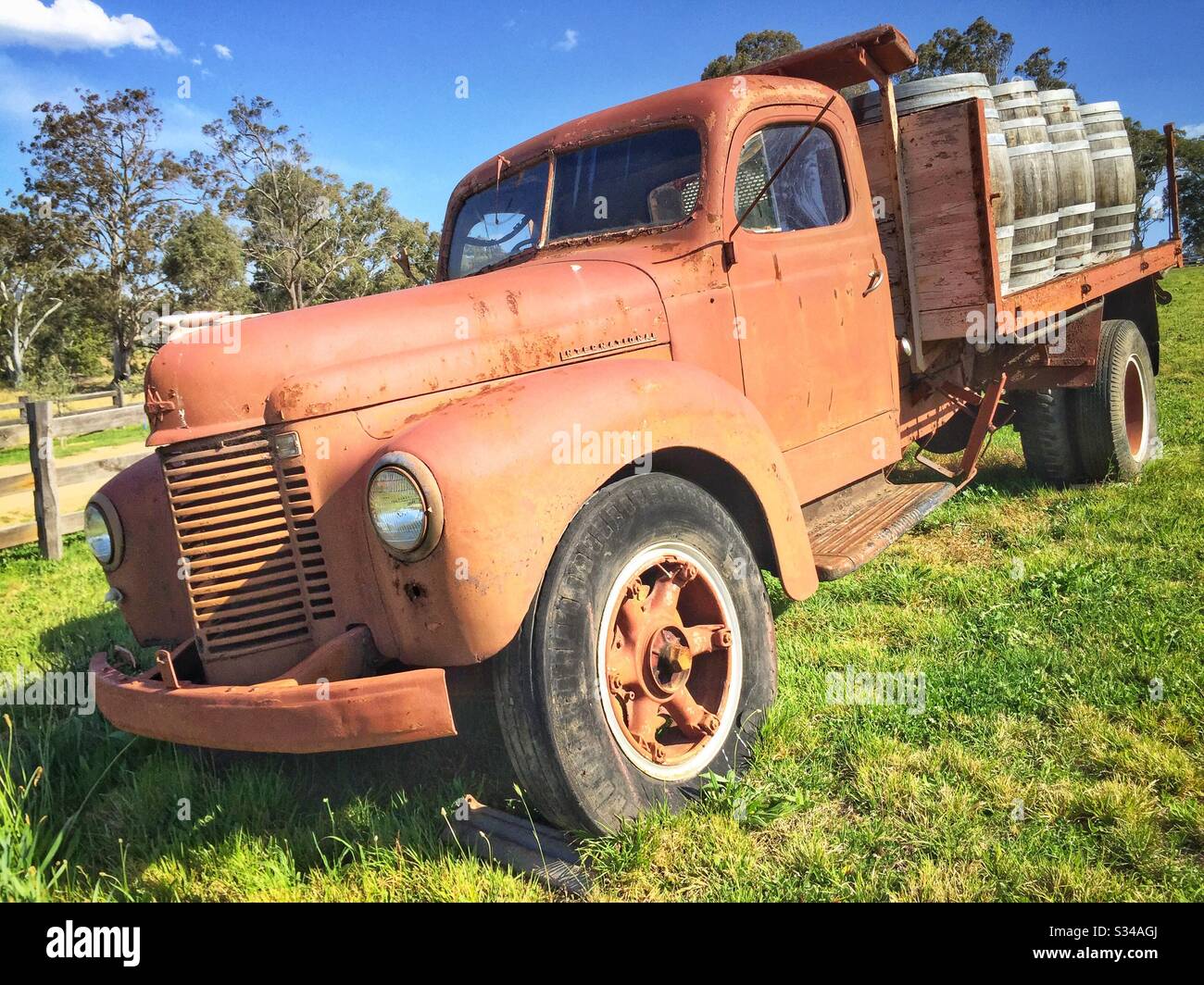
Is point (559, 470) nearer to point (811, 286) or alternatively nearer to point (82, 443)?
point (811, 286)

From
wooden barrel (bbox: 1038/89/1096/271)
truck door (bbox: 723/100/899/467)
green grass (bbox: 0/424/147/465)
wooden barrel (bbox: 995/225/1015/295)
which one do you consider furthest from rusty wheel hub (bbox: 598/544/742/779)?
green grass (bbox: 0/424/147/465)

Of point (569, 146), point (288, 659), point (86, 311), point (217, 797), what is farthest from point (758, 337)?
point (86, 311)

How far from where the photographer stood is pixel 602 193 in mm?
3307

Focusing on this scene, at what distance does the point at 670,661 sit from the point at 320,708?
0.93 meters

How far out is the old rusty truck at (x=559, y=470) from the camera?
2.08 meters

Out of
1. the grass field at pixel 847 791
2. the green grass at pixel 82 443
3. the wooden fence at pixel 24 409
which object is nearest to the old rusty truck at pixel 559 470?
the grass field at pixel 847 791

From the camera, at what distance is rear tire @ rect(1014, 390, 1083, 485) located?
5285 mm

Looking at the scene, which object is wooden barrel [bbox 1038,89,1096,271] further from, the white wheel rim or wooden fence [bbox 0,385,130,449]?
wooden fence [bbox 0,385,130,449]

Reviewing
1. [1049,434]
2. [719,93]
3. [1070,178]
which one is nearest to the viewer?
[719,93]

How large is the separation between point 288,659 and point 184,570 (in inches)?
13.8

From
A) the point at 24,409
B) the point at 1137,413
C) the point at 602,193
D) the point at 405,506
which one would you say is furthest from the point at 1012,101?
the point at 24,409

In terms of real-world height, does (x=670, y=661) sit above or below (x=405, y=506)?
below

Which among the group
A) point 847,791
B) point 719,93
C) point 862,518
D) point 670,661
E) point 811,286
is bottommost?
point 847,791

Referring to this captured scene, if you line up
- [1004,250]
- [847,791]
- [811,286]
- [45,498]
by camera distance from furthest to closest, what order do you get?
[45,498] → [1004,250] → [811,286] → [847,791]
